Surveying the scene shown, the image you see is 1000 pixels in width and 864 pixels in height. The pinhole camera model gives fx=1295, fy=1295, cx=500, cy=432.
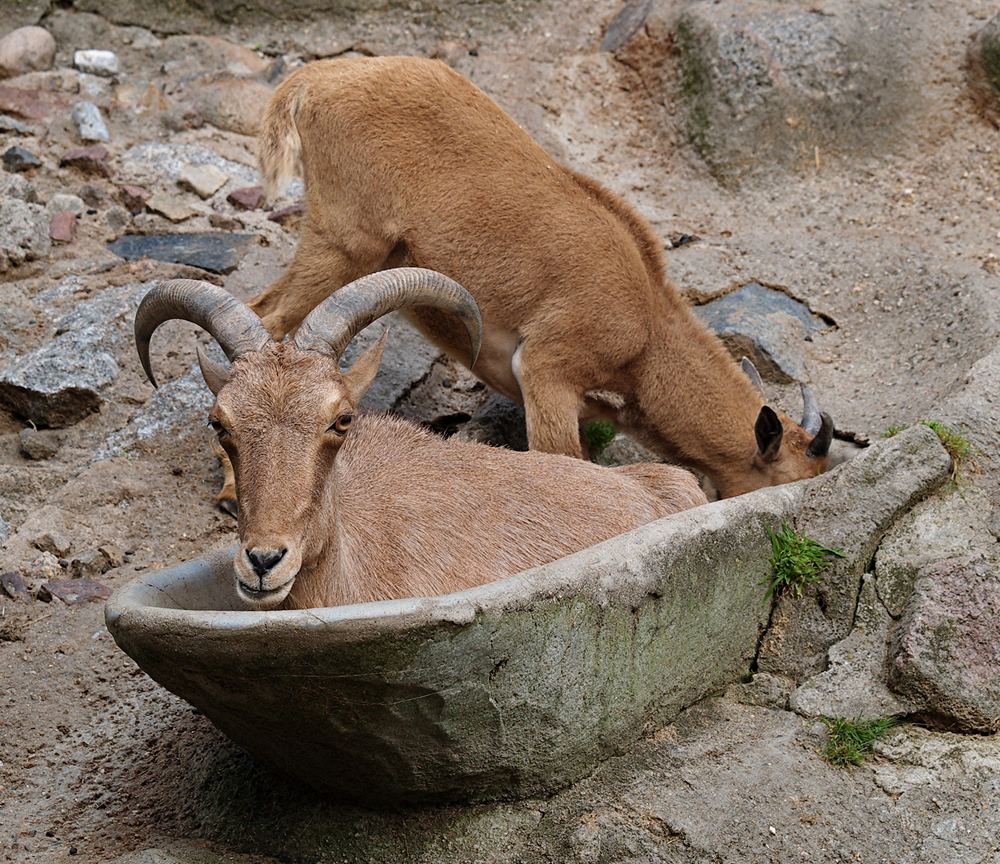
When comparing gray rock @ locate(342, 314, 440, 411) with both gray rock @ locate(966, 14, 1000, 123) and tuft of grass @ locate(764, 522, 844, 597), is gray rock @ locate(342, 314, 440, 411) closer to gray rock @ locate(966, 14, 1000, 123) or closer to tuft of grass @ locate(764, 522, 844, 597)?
tuft of grass @ locate(764, 522, 844, 597)

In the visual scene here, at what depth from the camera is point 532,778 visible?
539 centimetres

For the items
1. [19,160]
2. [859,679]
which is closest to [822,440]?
[859,679]

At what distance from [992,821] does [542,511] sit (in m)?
2.63

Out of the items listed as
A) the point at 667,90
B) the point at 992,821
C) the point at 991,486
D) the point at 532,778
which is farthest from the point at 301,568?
the point at 667,90

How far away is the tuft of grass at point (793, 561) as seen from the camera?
20.6ft

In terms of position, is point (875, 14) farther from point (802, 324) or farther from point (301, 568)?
point (301, 568)

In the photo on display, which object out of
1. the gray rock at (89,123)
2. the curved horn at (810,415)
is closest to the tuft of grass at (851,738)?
the curved horn at (810,415)

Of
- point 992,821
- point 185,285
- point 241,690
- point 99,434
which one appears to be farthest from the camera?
point 99,434

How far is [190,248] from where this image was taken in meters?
10.3

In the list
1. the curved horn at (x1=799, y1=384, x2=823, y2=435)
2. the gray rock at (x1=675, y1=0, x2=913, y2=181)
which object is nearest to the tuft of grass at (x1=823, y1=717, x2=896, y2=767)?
the curved horn at (x1=799, y1=384, x2=823, y2=435)

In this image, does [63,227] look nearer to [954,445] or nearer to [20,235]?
[20,235]

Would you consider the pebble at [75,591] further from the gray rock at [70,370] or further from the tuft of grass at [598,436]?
the tuft of grass at [598,436]

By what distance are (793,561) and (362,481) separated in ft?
7.27

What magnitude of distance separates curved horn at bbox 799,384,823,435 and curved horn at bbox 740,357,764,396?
33cm
